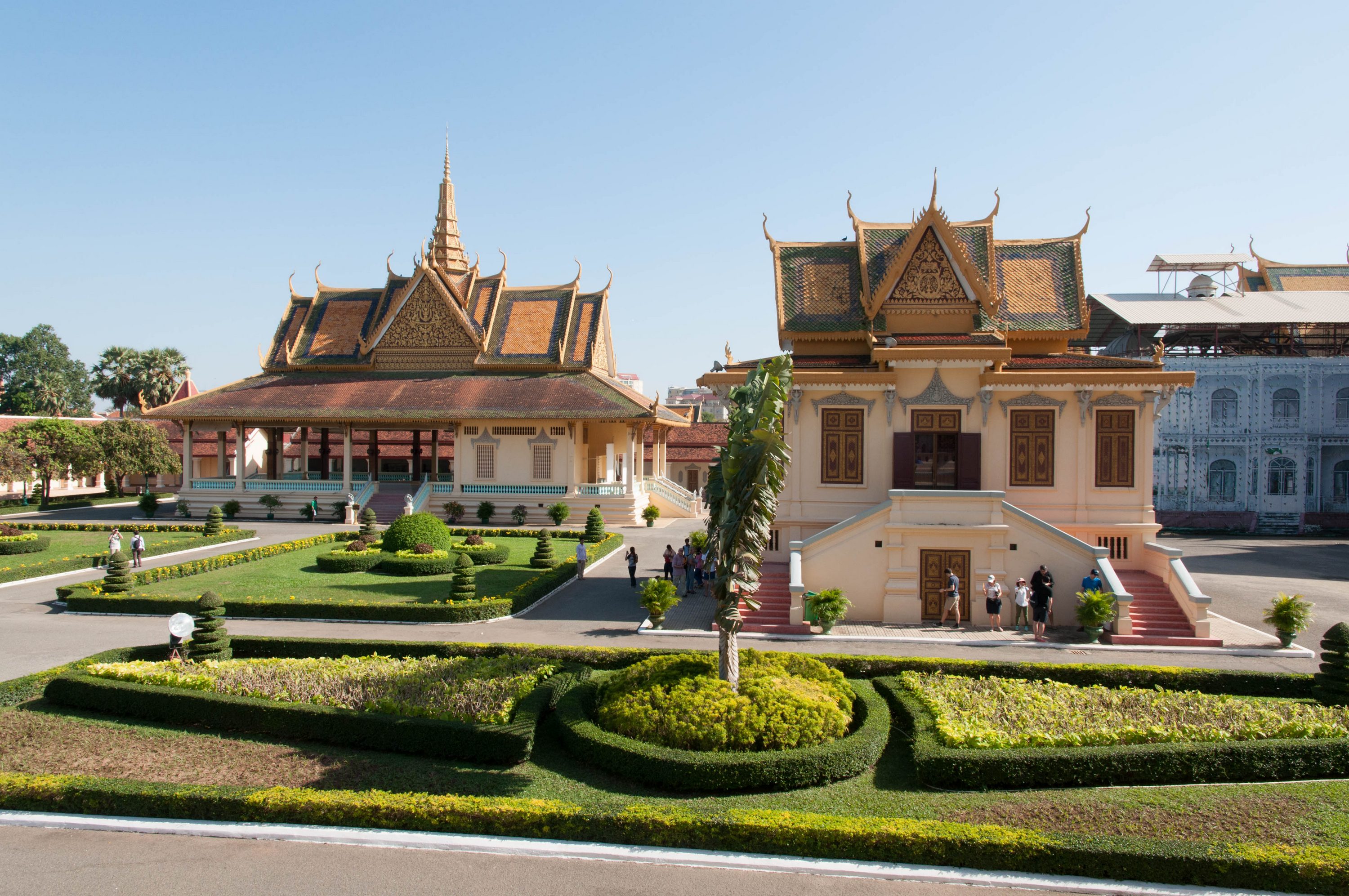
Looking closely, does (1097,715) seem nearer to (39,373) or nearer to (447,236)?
(447,236)

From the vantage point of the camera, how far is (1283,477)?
1599 inches

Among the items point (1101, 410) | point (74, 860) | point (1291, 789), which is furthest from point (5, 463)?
point (1291, 789)

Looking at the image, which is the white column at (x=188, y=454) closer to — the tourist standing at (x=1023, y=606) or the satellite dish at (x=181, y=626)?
the satellite dish at (x=181, y=626)

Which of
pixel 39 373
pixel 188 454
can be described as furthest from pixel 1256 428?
pixel 39 373

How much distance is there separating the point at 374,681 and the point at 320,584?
11504 mm

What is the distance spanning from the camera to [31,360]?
306ft

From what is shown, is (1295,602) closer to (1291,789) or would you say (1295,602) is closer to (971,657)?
(971,657)

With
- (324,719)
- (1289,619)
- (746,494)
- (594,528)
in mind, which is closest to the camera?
(746,494)

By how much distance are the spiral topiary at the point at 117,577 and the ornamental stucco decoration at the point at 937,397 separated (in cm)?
2011

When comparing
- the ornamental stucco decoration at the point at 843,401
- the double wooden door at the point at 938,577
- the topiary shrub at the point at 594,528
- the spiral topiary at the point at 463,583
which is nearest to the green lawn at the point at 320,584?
the spiral topiary at the point at 463,583

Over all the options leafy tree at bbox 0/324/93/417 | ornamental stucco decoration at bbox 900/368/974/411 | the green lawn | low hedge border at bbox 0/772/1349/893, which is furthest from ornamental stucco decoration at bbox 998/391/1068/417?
leafy tree at bbox 0/324/93/417

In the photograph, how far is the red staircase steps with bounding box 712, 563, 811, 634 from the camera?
57.6 feet

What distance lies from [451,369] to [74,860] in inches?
1378

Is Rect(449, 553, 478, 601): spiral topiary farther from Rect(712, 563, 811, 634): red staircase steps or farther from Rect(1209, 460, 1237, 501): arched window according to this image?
Rect(1209, 460, 1237, 501): arched window
